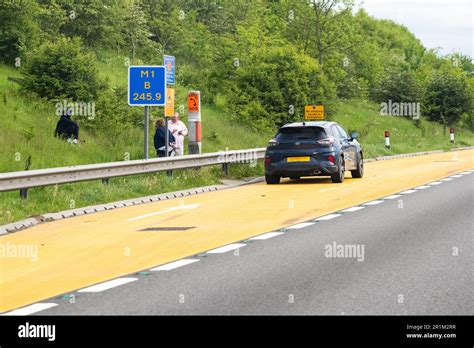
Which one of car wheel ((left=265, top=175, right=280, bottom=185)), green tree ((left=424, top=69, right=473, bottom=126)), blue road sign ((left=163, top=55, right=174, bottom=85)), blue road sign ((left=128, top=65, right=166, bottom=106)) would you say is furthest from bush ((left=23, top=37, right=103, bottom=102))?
green tree ((left=424, top=69, right=473, bottom=126))

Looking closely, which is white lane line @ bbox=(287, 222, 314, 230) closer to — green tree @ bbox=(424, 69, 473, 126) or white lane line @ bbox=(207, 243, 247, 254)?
white lane line @ bbox=(207, 243, 247, 254)

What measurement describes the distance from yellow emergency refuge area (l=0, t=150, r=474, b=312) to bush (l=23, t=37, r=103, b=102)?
9414mm

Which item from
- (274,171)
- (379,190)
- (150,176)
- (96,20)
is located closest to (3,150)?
(150,176)

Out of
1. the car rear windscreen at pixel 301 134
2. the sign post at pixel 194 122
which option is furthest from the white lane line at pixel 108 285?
the sign post at pixel 194 122

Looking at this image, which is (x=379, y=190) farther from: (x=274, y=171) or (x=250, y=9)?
(x=250, y=9)

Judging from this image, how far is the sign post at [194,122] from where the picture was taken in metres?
29.0

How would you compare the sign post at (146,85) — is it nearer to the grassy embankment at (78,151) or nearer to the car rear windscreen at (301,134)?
the grassy embankment at (78,151)

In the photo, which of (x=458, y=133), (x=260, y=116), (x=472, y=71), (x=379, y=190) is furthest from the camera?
(x=472, y=71)

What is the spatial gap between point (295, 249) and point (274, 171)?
14.0 m

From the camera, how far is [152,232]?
621 inches

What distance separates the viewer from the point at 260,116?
45.6 m

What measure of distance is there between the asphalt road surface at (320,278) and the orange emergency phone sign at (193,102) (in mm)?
13213

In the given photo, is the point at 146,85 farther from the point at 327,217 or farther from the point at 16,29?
the point at 16,29

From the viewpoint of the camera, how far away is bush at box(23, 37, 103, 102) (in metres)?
34.4
